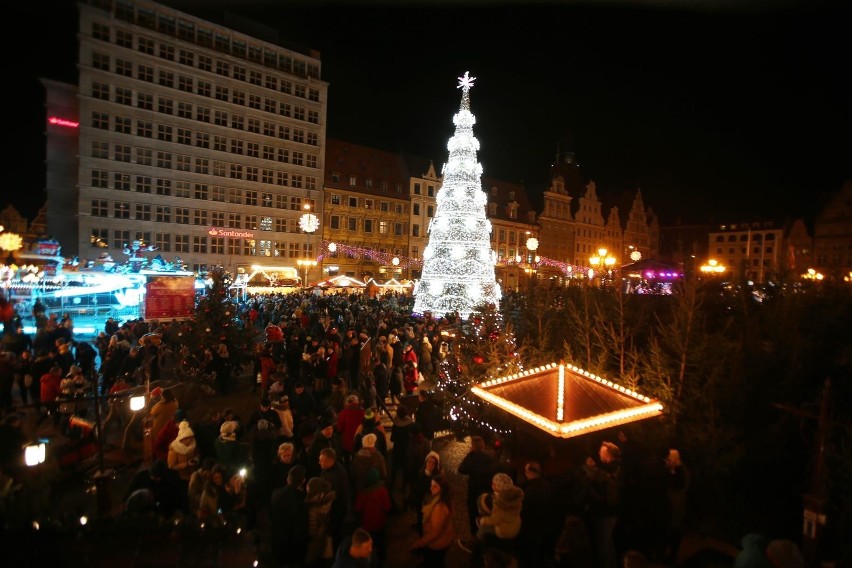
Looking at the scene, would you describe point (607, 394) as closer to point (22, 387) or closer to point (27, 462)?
point (27, 462)

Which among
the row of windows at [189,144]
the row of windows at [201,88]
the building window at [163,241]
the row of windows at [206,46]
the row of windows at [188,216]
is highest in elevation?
the row of windows at [206,46]

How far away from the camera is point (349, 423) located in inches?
288

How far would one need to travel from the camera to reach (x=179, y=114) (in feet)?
131

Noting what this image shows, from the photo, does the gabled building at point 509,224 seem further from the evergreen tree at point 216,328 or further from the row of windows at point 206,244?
the evergreen tree at point 216,328

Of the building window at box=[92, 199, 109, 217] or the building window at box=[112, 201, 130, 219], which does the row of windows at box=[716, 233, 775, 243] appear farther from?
the building window at box=[92, 199, 109, 217]

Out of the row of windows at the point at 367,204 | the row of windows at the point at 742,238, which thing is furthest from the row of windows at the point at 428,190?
the row of windows at the point at 742,238

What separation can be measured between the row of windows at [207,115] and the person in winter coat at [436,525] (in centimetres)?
4193

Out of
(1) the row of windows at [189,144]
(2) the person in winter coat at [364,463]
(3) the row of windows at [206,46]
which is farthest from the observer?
(3) the row of windows at [206,46]

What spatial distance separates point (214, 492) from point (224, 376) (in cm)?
764

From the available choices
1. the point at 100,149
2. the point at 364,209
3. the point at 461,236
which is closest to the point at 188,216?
the point at 100,149

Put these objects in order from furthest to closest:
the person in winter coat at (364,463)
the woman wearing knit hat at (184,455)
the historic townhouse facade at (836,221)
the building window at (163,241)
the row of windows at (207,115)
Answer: the historic townhouse facade at (836,221), the building window at (163,241), the row of windows at (207,115), the woman wearing knit hat at (184,455), the person in winter coat at (364,463)

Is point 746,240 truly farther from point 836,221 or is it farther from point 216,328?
point 216,328

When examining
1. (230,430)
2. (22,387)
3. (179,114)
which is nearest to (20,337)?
(22,387)

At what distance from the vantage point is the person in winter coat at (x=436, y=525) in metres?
4.83
